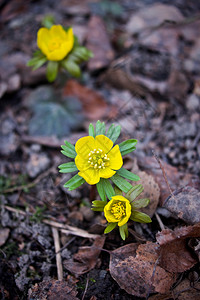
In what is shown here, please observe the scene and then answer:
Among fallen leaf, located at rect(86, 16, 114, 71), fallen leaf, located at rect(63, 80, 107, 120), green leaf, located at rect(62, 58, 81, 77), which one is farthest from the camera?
fallen leaf, located at rect(86, 16, 114, 71)

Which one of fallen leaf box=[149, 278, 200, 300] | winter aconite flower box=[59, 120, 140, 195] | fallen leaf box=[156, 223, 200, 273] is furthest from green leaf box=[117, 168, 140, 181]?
fallen leaf box=[149, 278, 200, 300]

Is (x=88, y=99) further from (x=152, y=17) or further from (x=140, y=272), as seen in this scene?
(x=140, y=272)

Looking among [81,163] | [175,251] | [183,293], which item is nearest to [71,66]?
[81,163]

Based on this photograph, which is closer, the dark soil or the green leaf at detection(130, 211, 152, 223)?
the green leaf at detection(130, 211, 152, 223)

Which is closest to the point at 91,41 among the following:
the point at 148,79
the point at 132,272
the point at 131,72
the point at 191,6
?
the point at 131,72

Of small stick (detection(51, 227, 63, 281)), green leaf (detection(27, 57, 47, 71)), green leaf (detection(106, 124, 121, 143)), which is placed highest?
green leaf (detection(27, 57, 47, 71))

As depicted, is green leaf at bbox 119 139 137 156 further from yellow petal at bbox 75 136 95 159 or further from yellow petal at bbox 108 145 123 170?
yellow petal at bbox 75 136 95 159

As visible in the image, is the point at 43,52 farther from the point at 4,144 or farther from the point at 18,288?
the point at 18,288
